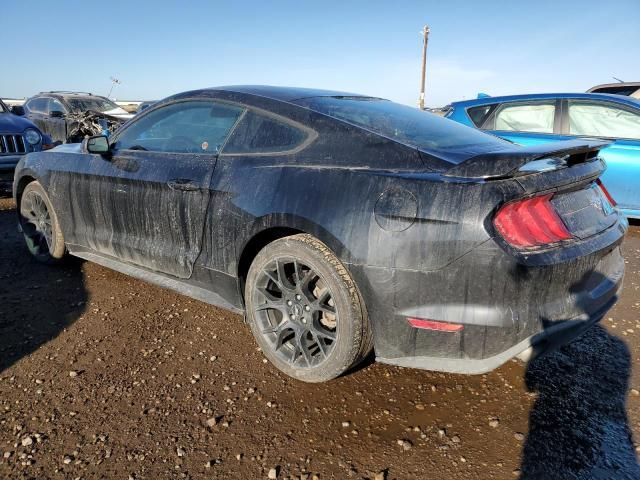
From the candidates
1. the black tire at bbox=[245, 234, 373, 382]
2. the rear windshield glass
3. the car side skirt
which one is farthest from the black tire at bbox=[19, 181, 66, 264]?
the rear windshield glass

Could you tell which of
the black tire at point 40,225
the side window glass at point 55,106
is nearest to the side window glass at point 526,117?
the black tire at point 40,225

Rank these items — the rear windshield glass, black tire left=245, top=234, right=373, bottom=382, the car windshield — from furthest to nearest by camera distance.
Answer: the car windshield < the rear windshield glass < black tire left=245, top=234, right=373, bottom=382

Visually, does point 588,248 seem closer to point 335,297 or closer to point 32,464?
point 335,297

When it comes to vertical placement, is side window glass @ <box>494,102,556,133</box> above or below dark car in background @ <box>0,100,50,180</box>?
above

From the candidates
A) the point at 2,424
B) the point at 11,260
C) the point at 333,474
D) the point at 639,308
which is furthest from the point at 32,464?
the point at 639,308

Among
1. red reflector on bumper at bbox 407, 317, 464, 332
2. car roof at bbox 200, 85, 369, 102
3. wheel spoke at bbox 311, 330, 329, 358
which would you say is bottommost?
wheel spoke at bbox 311, 330, 329, 358

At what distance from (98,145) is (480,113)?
4.49 meters

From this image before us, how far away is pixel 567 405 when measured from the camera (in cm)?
225

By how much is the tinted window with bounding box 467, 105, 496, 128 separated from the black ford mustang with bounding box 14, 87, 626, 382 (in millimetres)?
3223

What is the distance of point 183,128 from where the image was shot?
3057mm

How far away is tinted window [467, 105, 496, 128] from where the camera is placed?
19.0ft

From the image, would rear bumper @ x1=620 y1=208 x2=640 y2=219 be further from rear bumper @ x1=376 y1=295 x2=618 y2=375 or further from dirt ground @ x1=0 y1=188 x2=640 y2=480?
rear bumper @ x1=376 y1=295 x2=618 y2=375

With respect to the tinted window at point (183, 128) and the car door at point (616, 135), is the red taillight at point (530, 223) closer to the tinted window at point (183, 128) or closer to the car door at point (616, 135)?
the tinted window at point (183, 128)

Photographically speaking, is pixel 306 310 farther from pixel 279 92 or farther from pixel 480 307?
pixel 279 92
